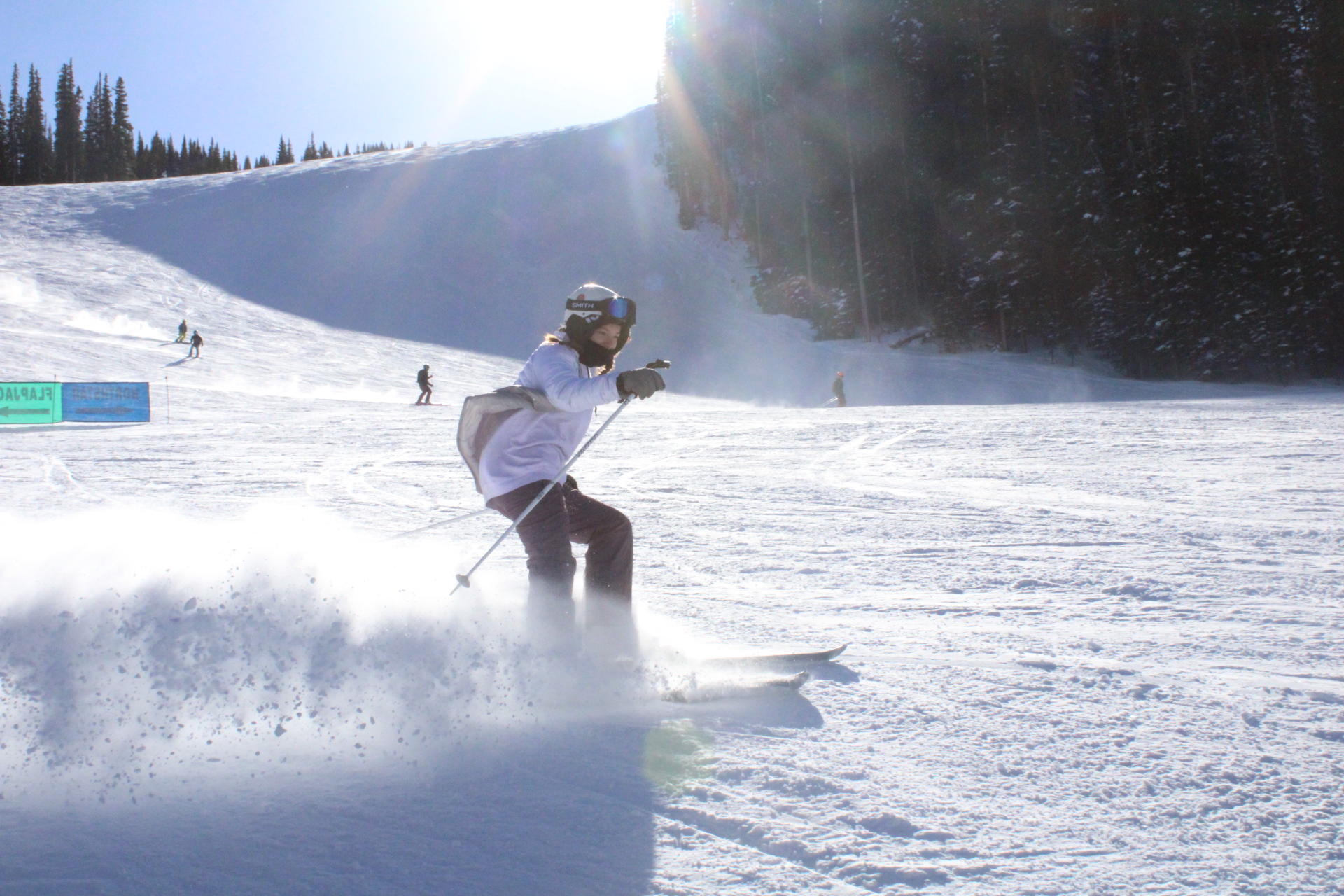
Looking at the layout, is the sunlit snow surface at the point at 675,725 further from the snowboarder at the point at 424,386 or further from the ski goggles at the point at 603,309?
the snowboarder at the point at 424,386

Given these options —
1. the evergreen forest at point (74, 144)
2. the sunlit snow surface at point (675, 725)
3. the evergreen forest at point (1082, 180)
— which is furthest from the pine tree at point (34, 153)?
the sunlit snow surface at point (675, 725)

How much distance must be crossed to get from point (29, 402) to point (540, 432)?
1894cm

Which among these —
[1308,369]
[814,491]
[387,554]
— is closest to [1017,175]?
[1308,369]

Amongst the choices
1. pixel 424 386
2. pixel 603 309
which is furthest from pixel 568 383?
pixel 424 386

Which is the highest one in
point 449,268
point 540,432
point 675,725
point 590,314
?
point 449,268

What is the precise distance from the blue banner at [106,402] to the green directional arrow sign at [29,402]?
0.70 ft

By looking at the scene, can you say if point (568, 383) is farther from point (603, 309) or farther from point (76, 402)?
point (76, 402)

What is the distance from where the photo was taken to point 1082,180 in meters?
33.3

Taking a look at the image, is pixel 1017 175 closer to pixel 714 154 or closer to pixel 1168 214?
pixel 1168 214

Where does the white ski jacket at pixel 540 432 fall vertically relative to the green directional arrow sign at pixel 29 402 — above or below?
below

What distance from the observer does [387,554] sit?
3.77 meters

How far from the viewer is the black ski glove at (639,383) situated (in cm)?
313

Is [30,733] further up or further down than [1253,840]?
further up

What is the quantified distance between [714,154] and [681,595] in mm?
53107
